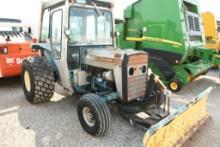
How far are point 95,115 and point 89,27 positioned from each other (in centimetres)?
160

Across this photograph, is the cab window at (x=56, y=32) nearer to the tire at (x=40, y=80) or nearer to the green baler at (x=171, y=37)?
the tire at (x=40, y=80)

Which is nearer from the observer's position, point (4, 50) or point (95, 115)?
point (95, 115)

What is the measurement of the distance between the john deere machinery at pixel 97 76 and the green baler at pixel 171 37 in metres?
1.52

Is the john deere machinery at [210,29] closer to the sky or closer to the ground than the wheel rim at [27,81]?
closer to the sky

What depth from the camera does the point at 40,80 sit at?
4051mm

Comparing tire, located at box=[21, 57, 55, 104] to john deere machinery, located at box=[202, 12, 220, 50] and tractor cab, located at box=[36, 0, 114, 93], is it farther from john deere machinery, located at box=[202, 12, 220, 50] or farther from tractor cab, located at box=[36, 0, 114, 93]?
john deere machinery, located at box=[202, 12, 220, 50]

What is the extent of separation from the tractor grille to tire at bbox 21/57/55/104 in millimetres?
1464

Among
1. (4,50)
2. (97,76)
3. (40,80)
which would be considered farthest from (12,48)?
(97,76)

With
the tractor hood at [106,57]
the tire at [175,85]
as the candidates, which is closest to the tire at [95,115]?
the tractor hood at [106,57]

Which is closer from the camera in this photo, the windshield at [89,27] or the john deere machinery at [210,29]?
the windshield at [89,27]

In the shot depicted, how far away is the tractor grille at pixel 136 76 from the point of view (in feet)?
10.9

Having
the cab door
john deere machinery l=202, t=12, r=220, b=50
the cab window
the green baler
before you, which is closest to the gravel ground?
the cab door

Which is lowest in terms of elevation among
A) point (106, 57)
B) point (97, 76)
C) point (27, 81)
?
point (27, 81)

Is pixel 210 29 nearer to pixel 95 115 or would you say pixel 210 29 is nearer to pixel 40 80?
pixel 40 80
